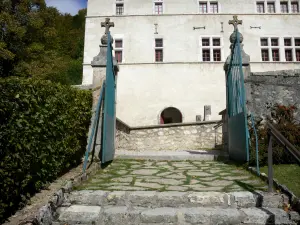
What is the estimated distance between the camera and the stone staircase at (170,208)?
2.89 meters

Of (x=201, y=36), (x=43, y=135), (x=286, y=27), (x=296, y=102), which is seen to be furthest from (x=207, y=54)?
(x=43, y=135)

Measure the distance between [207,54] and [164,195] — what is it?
17103 mm

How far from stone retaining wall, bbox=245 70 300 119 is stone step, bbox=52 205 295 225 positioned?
5540mm

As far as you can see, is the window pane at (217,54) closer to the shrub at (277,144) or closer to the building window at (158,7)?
the building window at (158,7)

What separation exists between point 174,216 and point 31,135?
1992 mm

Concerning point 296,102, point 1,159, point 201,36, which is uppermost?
point 201,36

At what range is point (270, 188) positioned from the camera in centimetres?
348

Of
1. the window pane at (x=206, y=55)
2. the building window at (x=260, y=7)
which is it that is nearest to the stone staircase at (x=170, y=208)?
the window pane at (x=206, y=55)

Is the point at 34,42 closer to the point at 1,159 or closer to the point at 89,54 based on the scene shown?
the point at 89,54

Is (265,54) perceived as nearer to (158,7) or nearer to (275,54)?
(275,54)

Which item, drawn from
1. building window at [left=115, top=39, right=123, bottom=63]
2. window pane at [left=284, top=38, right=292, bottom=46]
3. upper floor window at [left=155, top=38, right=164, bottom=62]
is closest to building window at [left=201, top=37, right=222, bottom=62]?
upper floor window at [left=155, top=38, right=164, bottom=62]

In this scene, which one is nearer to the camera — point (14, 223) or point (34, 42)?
point (14, 223)

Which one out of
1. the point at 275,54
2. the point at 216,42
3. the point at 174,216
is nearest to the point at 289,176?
the point at 174,216

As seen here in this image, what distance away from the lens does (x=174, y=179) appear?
4.46 meters
